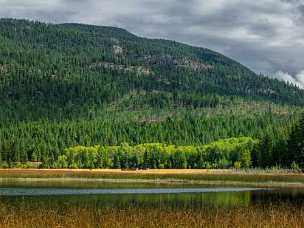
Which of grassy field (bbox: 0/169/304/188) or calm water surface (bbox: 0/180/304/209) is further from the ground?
calm water surface (bbox: 0/180/304/209)

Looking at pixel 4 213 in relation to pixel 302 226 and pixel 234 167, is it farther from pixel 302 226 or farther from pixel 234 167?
pixel 234 167

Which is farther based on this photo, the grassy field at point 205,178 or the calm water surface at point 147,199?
the grassy field at point 205,178

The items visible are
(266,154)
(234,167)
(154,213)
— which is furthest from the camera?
(234,167)

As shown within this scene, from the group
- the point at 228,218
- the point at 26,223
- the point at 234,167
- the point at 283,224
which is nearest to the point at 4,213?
the point at 26,223

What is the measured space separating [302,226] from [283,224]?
Result: 1.06 meters

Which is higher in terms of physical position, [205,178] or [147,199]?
[147,199]

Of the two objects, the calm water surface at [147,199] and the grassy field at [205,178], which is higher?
the calm water surface at [147,199]

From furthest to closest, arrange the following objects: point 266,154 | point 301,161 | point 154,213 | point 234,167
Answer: point 234,167 < point 266,154 < point 301,161 < point 154,213

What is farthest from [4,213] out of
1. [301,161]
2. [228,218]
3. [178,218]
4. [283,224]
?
[301,161]

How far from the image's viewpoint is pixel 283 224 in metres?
34.9

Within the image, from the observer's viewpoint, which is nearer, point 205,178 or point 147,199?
point 147,199

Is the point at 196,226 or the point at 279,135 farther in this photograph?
the point at 279,135

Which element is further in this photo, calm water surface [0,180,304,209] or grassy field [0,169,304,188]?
grassy field [0,169,304,188]

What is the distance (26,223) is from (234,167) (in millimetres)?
167629
